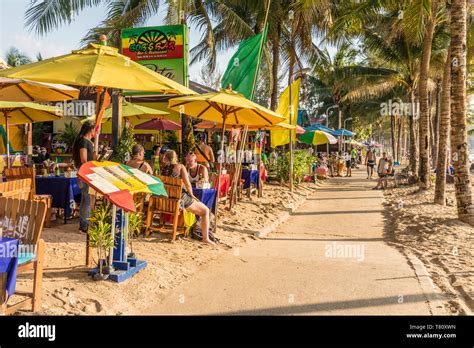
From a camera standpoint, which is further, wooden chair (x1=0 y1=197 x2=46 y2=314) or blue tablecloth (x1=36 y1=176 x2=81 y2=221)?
blue tablecloth (x1=36 y1=176 x2=81 y2=221)

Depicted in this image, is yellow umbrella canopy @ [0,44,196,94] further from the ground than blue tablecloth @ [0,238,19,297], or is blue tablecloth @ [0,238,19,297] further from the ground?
yellow umbrella canopy @ [0,44,196,94]

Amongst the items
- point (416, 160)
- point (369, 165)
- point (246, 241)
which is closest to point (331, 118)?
point (369, 165)

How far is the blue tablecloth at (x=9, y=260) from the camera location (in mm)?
3354

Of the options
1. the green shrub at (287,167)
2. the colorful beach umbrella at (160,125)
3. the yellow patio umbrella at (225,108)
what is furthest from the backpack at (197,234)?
the green shrub at (287,167)

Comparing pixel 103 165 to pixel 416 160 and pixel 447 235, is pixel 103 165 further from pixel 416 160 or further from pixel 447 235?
pixel 416 160

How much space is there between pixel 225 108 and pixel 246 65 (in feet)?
10.3

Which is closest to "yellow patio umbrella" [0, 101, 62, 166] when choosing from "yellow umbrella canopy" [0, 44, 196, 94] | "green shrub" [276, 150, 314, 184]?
"yellow umbrella canopy" [0, 44, 196, 94]

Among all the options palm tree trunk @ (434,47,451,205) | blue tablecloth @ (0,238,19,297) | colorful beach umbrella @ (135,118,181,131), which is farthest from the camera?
colorful beach umbrella @ (135,118,181,131)

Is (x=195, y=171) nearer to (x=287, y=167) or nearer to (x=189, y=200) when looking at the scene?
(x=189, y=200)

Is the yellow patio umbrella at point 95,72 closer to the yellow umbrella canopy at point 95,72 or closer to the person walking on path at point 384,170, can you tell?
the yellow umbrella canopy at point 95,72

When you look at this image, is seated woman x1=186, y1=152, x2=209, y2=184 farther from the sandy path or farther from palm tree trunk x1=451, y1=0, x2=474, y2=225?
palm tree trunk x1=451, y1=0, x2=474, y2=225

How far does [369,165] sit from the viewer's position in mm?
23594

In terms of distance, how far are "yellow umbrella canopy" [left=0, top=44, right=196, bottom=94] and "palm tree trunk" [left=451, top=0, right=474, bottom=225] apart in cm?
694

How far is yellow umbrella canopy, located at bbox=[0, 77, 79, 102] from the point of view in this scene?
6.98 metres
